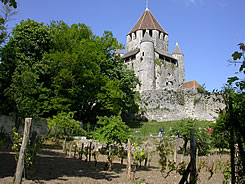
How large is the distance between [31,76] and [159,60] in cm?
Answer: 3399

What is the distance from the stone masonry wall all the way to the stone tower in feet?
25.3

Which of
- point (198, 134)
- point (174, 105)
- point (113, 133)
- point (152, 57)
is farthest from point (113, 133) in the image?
point (152, 57)

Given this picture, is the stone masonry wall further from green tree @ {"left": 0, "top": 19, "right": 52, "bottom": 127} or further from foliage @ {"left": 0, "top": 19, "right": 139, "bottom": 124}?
green tree @ {"left": 0, "top": 19, "right": 52, "bottom": 127}

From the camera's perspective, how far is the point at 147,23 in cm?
5294

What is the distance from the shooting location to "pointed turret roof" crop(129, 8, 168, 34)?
170 ft

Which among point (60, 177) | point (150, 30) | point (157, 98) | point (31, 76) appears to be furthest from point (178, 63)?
point (60, 177)

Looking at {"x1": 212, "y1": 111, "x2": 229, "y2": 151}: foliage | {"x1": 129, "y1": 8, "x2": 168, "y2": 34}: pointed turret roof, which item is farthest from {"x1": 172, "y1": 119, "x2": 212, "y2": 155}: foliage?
{"x1": 129, "y1": 8, "x2": 168, "y2": 34}: pointed turret roof

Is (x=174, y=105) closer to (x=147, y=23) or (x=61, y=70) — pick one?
(x=61, y=70)

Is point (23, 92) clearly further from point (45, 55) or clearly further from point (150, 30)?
point (150, 30)

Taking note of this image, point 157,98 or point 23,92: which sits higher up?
point 157,98

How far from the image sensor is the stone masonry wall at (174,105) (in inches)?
1275

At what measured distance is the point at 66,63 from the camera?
21.3 meters

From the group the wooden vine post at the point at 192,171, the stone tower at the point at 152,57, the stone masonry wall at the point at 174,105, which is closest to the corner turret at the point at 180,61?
the stone tower at the point at 152,57

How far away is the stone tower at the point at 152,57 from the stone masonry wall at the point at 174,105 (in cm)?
772
